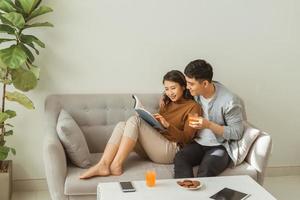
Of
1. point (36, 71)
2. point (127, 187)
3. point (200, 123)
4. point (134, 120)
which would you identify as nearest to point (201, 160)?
point (200, 123)

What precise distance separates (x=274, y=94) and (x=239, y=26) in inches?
28.2

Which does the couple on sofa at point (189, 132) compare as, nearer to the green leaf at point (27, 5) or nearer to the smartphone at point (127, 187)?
the smartphone at point (127, 187)

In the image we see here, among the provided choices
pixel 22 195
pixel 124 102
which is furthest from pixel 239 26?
pixel 22 195

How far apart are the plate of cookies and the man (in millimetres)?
376

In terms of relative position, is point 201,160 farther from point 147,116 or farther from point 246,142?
point 147,116

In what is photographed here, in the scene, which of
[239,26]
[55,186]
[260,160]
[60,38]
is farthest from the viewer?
[239,26]

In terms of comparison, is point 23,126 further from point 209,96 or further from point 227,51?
point 227,51

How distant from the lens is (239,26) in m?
3.80

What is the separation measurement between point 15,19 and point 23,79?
44cm

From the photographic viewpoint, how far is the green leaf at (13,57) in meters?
3.03

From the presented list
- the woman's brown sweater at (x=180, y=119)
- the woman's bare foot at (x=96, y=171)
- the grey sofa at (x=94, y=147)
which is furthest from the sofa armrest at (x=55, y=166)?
the woman's brown sweater at (x=180, y=119)

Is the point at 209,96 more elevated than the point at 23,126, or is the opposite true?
the point at 209,96

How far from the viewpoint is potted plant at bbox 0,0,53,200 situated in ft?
10.0

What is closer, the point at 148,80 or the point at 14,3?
the point at 14,3
